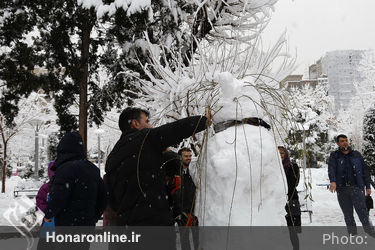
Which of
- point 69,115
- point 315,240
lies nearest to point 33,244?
point 69,115

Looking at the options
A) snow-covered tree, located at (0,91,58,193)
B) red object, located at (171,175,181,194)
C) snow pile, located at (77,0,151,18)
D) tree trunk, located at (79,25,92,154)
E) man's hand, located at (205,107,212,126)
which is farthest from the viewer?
snow-covered tree, located at (0,91,58,193)

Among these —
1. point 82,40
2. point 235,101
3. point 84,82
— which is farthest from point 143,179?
point 82,40

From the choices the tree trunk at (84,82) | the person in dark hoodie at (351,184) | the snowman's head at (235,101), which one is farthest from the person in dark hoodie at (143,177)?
the tree trunk at (84,82)

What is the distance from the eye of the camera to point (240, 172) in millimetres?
2137

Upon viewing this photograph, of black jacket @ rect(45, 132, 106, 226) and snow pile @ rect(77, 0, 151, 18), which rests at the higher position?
snow pile @ rect(77, 0, 151, 18)

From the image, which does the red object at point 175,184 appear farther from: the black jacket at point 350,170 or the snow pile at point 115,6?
the snow pile at point 115,6

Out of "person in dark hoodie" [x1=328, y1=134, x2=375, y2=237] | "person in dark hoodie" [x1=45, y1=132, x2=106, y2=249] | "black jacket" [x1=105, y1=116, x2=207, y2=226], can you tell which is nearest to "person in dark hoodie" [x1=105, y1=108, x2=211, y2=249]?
"black jacket" [x1=105, y1=116, x2=207, y2=226]

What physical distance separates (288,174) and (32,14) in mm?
5788

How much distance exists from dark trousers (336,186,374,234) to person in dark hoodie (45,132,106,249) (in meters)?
4.31

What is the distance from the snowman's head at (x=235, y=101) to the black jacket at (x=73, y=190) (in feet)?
4.26

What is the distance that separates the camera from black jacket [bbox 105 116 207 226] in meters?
2.37

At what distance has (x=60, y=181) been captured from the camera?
2.95 metres

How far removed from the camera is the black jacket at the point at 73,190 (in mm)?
2930

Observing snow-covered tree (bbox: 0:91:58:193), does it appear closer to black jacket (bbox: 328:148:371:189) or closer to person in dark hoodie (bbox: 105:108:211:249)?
black jacket (bbox: 328:148:371:189)
